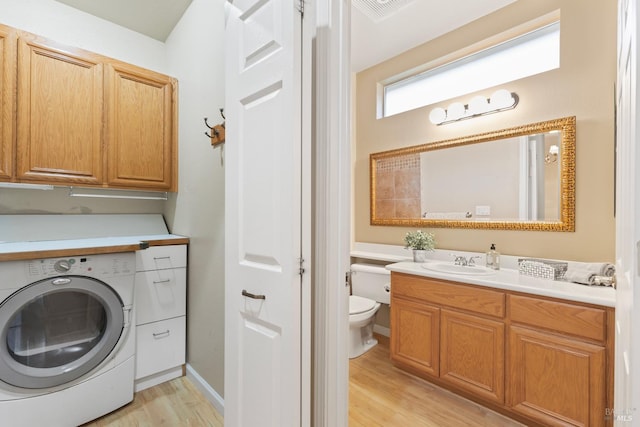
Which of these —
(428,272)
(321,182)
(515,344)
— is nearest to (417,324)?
(428,272)

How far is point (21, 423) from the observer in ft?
4.62

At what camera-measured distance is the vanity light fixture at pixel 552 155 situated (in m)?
1.89

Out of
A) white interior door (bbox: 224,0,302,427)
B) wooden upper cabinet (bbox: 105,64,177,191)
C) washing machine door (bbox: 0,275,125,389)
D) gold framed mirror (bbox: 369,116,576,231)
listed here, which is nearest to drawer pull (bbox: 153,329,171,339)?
→ washing machine door (bbox: 0,275,125,389)

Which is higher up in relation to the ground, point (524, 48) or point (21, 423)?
point (524, 48)

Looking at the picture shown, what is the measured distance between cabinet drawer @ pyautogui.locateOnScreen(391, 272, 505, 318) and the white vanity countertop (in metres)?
0.05

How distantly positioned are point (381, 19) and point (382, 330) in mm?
2786

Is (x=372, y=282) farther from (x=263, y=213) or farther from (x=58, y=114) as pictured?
(x=58, y=114)

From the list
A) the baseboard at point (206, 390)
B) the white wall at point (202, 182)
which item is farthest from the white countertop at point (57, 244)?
the baseboard at point (206, 390)

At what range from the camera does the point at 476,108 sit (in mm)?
2207

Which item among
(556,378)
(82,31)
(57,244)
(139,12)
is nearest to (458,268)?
(556,378)

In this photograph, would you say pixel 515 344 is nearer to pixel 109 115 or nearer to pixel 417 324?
pixel 417 324

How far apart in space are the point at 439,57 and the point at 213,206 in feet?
7.46

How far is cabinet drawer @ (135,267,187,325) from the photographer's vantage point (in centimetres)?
188

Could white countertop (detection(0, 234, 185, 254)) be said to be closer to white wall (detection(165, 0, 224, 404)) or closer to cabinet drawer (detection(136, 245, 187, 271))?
cabinet drawer (detection(136, 245, 187, 271))
